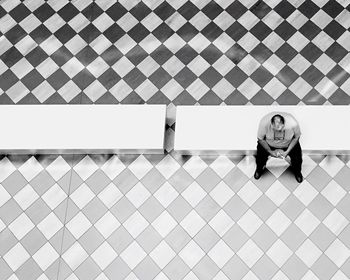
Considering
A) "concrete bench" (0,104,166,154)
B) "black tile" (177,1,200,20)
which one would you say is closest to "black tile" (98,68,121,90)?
"concrete bench" (0,104,166,154)

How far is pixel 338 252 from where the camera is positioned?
505 centimetres

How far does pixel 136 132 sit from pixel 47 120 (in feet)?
3.65

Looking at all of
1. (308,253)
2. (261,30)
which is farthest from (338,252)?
(261,30)

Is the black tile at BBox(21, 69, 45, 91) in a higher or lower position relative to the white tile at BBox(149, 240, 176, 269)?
higher

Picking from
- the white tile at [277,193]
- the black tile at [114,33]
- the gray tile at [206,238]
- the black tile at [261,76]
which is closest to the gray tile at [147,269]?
the gray tile at [206,238]

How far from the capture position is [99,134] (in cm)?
559

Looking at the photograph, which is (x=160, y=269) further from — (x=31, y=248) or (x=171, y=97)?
(x=171, y=97)

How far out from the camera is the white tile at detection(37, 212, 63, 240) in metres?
5.34

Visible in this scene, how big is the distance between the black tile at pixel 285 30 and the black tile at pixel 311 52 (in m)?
0.29

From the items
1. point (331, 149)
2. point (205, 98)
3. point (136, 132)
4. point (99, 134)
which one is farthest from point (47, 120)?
point (331, 149)

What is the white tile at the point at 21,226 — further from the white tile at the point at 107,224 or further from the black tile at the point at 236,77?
the black tile at the point at 236,77

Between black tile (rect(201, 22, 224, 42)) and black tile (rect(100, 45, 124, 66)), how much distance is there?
1206 millimetres

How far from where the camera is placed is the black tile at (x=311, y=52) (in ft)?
20.2

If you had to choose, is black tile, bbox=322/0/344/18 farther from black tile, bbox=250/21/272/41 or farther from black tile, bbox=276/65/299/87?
black tile, bbox=276/65/299/87
